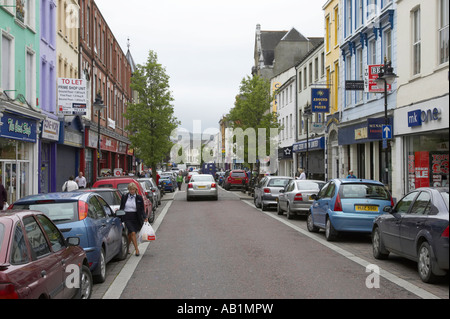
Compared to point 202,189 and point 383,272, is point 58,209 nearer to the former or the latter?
point 383,272

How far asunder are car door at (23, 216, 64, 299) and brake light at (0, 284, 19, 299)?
37cm

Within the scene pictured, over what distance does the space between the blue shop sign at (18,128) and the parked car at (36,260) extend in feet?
42.6

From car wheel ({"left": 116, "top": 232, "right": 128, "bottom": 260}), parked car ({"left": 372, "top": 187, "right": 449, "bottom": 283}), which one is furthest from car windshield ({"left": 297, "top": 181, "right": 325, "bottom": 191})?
car wheel ({"left": 116, "top": 232, "right": 128, "bottom": 260})

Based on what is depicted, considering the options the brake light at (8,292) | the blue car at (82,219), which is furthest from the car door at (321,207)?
the brake light at (8,292)

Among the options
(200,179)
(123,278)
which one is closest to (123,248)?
(123,278)

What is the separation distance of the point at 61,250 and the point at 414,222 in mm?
5545

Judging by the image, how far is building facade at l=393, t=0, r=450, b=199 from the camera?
1814cm

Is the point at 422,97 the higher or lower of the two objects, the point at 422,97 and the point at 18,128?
the higher

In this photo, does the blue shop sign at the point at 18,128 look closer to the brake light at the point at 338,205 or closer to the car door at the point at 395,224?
the brake light at the point at 338,205

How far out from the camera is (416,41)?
20.6 m

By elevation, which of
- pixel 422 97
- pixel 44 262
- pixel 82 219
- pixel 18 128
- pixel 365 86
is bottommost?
pixel 44 262

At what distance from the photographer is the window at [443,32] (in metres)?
17.8

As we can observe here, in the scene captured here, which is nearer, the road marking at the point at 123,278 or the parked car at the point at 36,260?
the parked car at the point at 36,260

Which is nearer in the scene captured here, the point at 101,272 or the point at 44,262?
the point at 44,262
